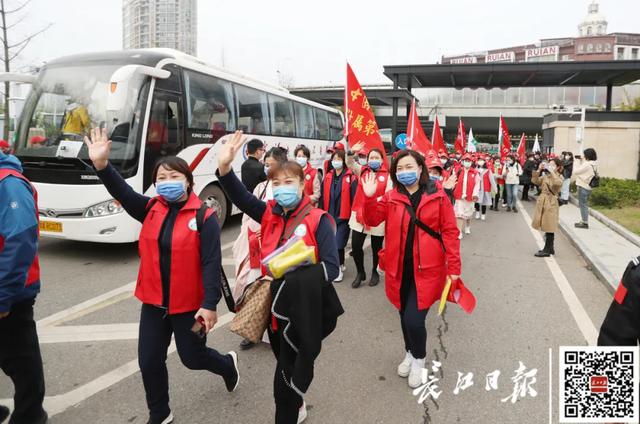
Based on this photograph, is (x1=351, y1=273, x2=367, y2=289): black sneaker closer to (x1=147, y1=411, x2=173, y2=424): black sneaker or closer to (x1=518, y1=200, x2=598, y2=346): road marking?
(x1=518, y1=200, x2=598, y2=346): road marking

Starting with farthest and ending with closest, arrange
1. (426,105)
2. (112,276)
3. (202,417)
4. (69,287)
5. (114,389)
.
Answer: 1. (426,105)
2. (112,276)
3. (69,287)
4. (114,389)
5. (202,417)

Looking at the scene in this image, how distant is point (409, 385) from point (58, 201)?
18.3 ft

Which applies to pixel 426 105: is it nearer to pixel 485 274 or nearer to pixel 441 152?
pixel 441 152

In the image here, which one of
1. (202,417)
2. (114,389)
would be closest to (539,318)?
(202,417)

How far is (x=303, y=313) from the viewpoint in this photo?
2291 millimetres

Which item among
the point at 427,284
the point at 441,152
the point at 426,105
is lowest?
the point at 427,284

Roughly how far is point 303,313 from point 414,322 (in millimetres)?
1367

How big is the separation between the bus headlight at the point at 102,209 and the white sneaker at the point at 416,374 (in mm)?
4924

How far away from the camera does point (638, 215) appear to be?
11578 millimetres

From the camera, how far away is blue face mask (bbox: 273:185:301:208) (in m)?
2.56

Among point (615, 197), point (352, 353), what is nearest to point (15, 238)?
point (352, 353)

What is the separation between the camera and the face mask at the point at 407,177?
11.5 feet

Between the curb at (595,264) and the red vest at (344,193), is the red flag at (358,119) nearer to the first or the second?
the red vest at (344,193)

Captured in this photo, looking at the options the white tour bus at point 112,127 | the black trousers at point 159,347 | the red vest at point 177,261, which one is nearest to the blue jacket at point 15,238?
the red vest at point 177,261
